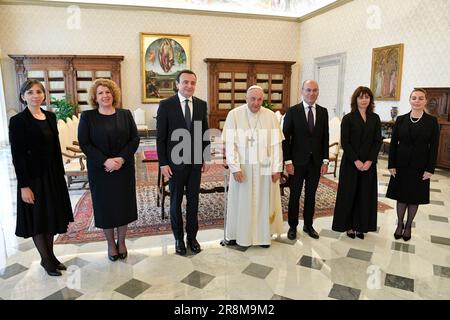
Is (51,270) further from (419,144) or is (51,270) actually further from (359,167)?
(419,144)

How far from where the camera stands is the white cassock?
10.5 feet

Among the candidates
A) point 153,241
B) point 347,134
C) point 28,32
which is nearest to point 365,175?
point 347,134

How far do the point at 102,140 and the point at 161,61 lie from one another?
8988 mm

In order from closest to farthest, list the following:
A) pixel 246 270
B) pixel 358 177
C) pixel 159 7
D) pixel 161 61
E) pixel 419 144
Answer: pixel 246 270 → pixel 419 144 → pixel 358 177 → pixel 159 7 → pixel 161 61

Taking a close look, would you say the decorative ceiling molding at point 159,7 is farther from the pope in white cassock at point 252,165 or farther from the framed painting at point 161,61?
the pope in white cassock at point 252,165

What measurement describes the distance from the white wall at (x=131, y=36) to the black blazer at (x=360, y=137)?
8.94 meters

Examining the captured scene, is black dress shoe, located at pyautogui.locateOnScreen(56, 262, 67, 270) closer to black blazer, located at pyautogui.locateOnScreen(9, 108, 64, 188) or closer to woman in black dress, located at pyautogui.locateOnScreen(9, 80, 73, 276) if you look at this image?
woman in black dress, located at pyautogui.locateOnScreen(9, 80, 73, 276)

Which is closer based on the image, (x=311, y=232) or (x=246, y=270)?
(x=246, y=270)

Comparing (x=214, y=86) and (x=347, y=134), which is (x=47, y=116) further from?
(x=214, y=86)

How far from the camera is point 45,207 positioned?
270 cm

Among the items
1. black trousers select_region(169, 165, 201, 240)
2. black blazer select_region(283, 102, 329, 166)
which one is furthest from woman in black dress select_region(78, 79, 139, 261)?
black blazer select_region(283, 102, 329, 166)

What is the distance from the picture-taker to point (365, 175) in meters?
3.46

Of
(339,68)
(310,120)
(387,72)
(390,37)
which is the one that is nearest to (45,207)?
(310,120)

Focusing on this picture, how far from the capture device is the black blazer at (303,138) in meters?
3.40
